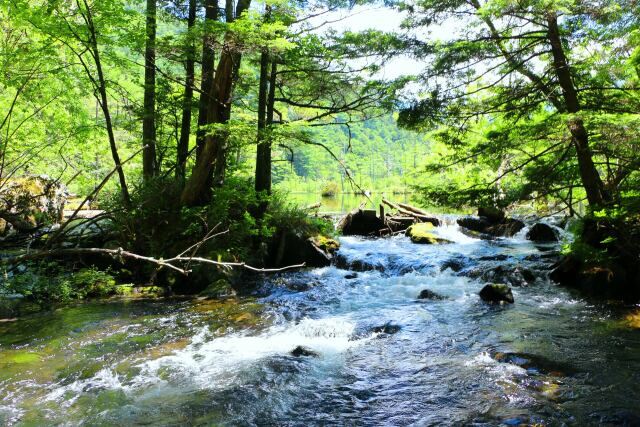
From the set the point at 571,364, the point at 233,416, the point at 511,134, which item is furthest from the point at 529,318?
the point at 233,416

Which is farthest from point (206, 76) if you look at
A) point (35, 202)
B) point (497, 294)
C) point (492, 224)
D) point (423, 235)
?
point (492, 224)

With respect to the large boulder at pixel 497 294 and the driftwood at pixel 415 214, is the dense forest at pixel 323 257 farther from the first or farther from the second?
the driftwood at pixel 415 214

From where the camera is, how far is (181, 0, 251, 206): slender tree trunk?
33.2 ft

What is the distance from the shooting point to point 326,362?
593 cm

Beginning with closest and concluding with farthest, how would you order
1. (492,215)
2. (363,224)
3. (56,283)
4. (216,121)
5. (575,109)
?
(575,109) < (56,283) < (216,121) < (363,224) < (492,215)

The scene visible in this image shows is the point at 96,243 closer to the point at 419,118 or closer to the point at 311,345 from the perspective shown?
the point at 311,345

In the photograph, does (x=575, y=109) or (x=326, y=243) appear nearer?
(x=575, y=109)

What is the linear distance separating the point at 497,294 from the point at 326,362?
15.4ft

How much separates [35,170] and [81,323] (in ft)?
47.5

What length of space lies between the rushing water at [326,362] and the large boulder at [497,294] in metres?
0.22

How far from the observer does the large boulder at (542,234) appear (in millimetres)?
16438

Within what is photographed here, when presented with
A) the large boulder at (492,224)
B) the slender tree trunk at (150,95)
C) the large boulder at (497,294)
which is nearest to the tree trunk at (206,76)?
the slender tree trunk at (150,95)

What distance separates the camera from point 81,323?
7266mm

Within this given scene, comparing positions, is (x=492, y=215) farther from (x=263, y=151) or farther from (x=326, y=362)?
(x=326, y=362)
